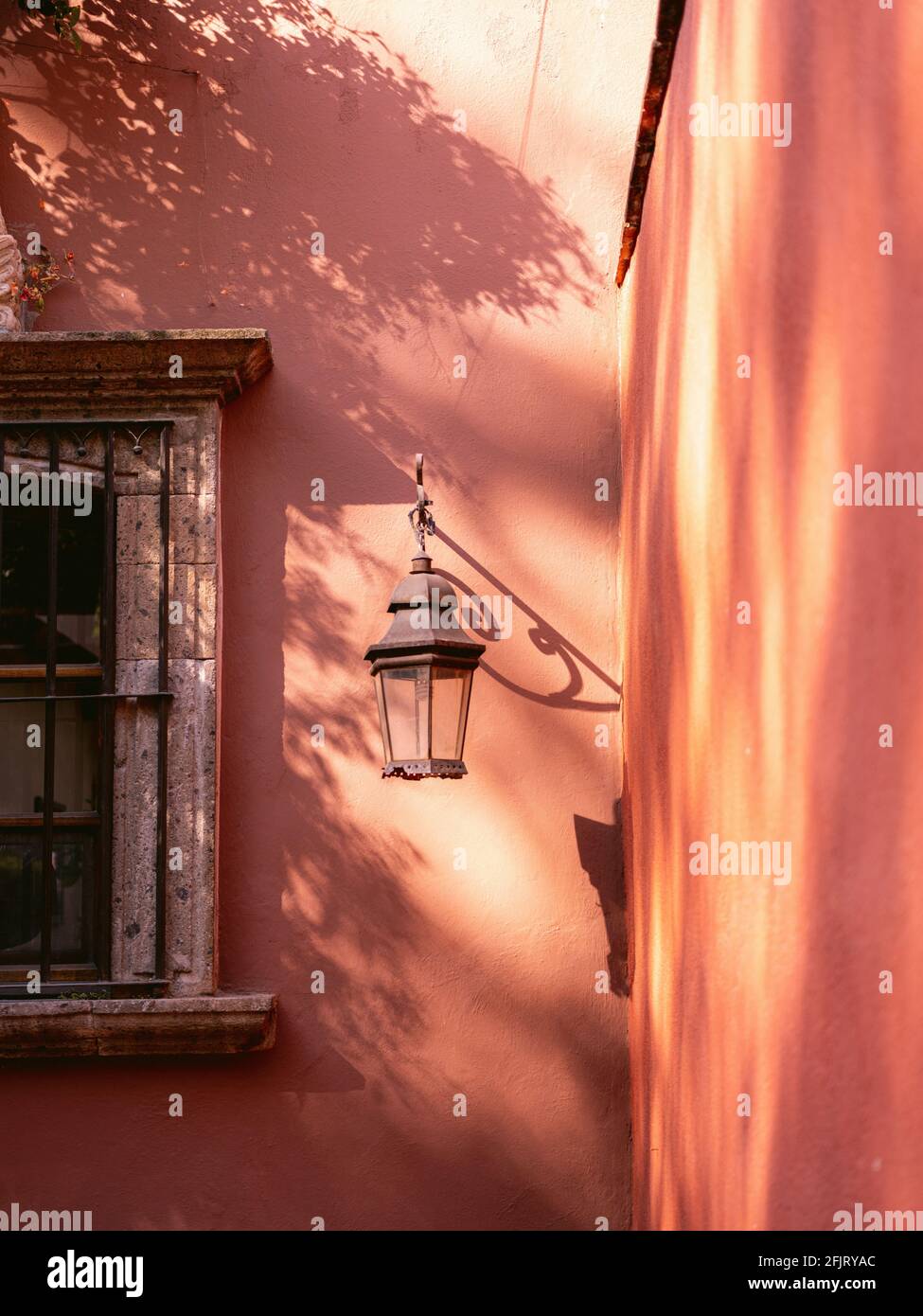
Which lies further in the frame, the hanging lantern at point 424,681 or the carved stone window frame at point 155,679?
the carved stone window frame at point 155,679

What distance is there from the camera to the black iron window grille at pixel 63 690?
4.50 metres

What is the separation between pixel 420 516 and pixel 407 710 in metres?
0.68

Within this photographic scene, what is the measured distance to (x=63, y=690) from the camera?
4676 mm

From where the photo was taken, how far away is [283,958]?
4504mm

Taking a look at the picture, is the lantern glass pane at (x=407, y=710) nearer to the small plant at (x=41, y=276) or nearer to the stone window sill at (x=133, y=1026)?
the stone window sill at (x=133, y=1026)

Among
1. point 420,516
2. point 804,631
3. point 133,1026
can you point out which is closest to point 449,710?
point 420,516

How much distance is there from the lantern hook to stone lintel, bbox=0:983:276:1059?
5.21 ft

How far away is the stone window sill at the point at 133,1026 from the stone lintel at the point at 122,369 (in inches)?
79.1

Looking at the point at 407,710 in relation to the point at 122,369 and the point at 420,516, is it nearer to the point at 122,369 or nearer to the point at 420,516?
the point at 420,516

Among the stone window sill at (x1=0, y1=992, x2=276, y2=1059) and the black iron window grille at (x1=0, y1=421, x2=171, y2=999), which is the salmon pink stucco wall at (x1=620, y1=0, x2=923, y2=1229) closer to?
the stone window sill at (x1=0, y1=992, x2=276, y2=1059)

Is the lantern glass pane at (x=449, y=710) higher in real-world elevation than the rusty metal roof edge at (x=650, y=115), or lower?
lower

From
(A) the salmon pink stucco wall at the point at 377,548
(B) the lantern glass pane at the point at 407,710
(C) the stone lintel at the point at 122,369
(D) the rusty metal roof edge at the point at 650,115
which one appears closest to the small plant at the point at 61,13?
(A) the salmon pink stucco wall at the point at 377,548

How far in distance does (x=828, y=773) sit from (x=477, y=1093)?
2400 millimetres

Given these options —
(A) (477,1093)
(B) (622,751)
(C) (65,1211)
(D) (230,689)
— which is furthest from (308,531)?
(C) (65,1211)
